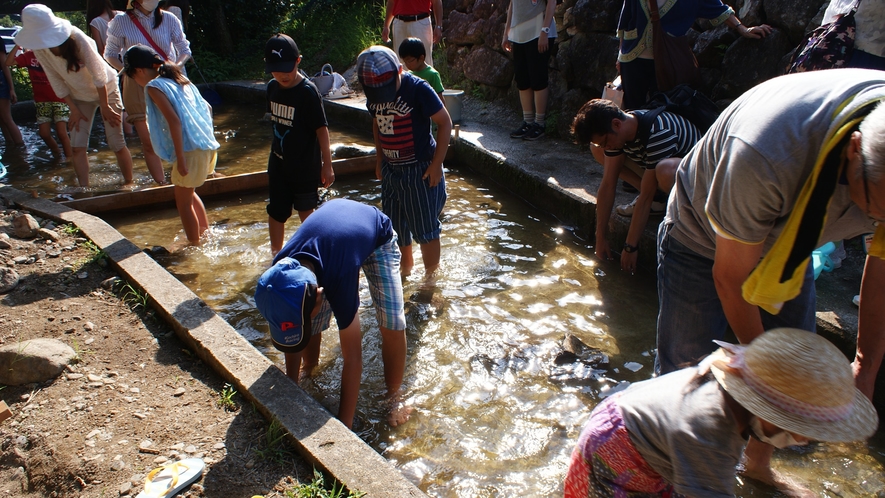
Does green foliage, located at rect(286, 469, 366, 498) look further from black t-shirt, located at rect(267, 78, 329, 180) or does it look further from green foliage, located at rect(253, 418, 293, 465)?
black t-shirt, located at rect(267, 78, 329, 180)

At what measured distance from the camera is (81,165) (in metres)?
6.25

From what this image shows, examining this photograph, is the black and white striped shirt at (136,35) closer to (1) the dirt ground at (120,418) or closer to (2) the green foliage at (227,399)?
(1) the dirt ground at (120,418)

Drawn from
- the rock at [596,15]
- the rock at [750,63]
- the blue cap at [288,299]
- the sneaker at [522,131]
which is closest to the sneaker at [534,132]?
the sneaker at [522,131]

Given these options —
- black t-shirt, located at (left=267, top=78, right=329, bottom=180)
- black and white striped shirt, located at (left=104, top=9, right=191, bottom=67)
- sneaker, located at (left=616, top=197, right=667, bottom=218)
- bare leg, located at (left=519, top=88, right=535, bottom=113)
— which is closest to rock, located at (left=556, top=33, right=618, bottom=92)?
bare leg, located at (left=519, top=88, right=535, bottom=113)

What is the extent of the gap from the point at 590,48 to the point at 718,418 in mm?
6156

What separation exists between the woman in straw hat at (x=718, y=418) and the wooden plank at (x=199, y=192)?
515 cm

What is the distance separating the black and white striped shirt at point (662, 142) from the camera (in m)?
3.63

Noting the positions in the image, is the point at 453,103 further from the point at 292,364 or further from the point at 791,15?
the point at 292,364

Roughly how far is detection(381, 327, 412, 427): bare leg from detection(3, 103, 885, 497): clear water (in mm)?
58

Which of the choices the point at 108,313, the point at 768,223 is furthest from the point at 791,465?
the point at 108,313

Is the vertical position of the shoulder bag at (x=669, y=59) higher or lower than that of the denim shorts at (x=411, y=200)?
higher

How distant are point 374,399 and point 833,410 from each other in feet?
7.35

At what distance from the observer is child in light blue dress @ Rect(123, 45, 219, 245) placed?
173 inches

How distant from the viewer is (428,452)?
2801 mm
